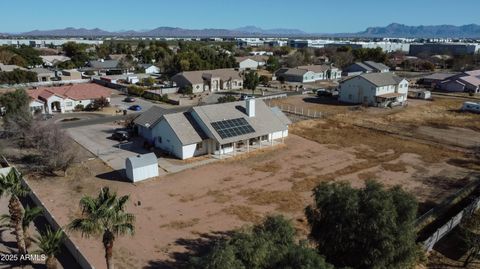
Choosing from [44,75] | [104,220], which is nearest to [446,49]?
[44,75]

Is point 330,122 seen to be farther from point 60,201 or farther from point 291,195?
point 60,201

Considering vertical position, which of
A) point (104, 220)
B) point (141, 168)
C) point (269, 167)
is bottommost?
point (269, 167)

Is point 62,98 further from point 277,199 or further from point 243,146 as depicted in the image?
point 277,199

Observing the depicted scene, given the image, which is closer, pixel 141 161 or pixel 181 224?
pixel 181 224

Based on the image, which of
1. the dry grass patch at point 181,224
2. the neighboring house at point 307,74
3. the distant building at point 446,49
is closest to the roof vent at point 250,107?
the dry grass patch at point 181,224

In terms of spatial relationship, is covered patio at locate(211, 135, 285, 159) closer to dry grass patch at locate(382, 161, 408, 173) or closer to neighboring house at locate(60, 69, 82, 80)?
dry grass patch at locate(382, 161, 408, 173)

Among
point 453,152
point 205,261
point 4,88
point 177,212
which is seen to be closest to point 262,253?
point 205,261

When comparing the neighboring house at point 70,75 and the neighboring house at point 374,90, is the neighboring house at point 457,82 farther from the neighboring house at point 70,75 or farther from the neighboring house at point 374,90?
the neighboring house at point 70,75

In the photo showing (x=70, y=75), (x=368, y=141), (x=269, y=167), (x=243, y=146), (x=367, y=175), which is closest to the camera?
(x=367, y=175)
